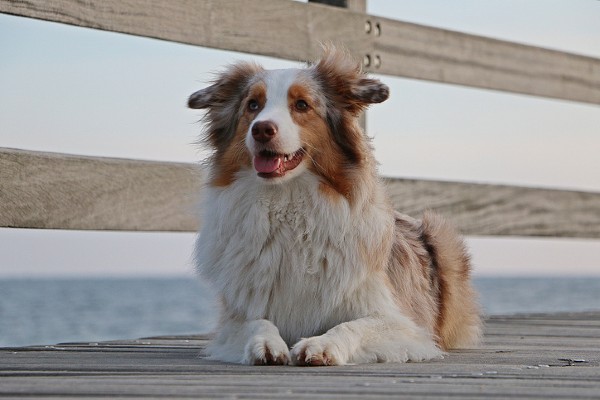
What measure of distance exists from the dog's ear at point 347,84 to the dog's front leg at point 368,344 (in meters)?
0.82

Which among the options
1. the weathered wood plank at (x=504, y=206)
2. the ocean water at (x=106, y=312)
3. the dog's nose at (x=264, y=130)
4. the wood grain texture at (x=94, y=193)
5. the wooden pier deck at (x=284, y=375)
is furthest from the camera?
the ocean water at (x=106, y=312)

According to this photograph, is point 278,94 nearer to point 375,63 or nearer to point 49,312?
point 375,63

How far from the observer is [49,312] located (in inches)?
1292

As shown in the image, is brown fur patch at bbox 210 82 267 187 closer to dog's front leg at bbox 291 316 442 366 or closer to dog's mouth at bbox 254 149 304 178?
dog's mouth at bbox 254 149 304 178

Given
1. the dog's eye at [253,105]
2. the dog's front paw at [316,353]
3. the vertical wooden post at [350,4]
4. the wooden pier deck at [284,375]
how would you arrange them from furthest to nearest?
the vertical wooden post at [350,4] → the dog's eye at [253,105] → the dog's front paw at [316,353] → the wooden pier deck at [284,375]

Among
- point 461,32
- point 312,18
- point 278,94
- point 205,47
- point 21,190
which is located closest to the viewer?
point 278,94

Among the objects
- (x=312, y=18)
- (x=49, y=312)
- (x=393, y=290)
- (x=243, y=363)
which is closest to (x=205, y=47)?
(x=312, y=18)

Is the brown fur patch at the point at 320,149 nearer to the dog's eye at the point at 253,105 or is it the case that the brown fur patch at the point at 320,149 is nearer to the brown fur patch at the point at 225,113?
the dog's eye at the point at 253,105

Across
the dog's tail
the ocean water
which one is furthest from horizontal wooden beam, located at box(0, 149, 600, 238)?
the ocean water

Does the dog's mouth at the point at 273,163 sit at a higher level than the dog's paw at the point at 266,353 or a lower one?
higher

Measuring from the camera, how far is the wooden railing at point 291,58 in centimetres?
421

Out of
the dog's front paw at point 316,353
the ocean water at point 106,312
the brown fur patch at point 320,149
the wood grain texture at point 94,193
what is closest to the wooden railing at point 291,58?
the wood grain texture at point 94,193

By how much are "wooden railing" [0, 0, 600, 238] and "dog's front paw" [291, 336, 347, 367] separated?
1.49 meters

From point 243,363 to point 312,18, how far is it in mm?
2411
